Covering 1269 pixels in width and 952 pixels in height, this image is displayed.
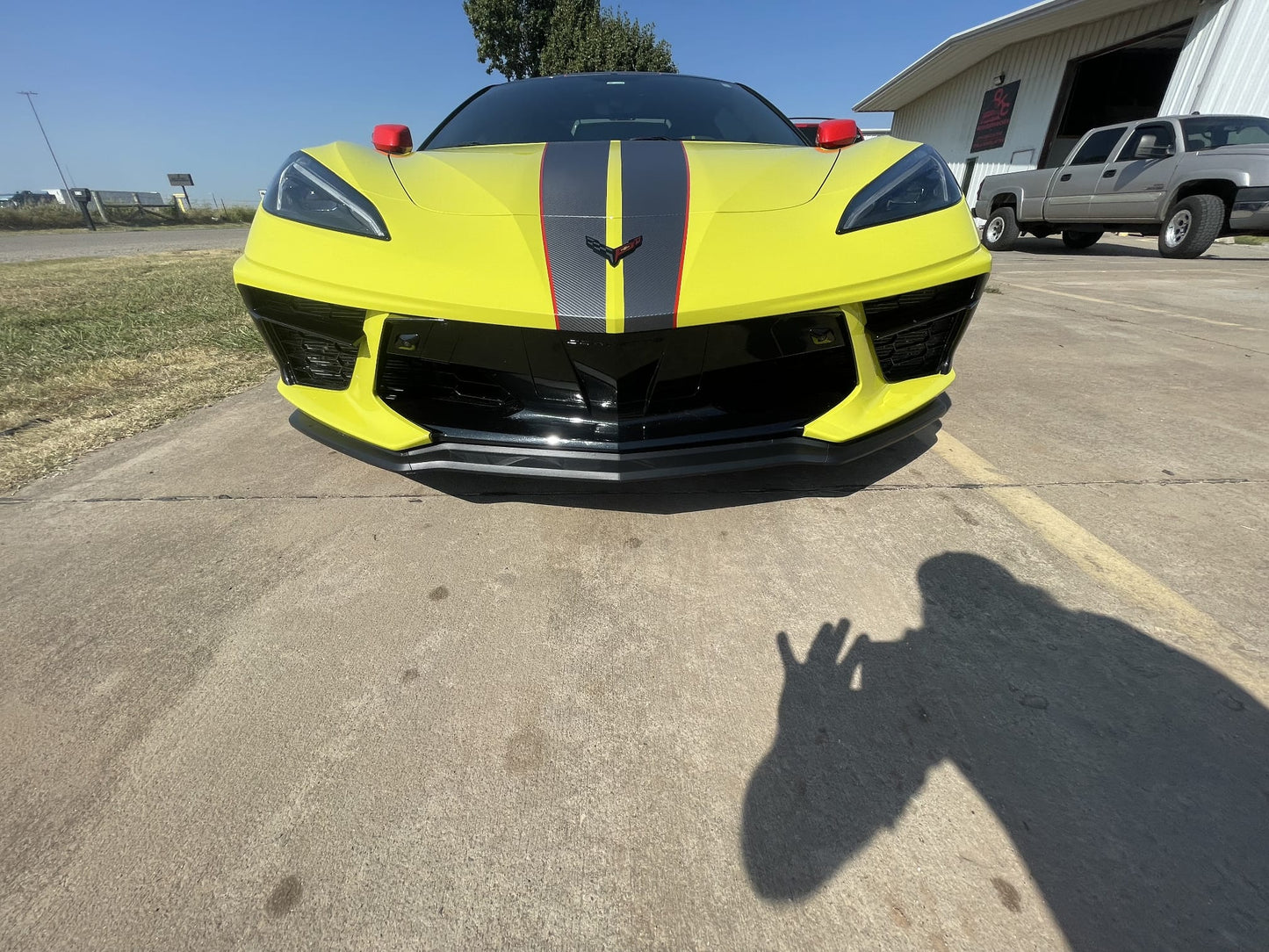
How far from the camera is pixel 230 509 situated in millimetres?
1804

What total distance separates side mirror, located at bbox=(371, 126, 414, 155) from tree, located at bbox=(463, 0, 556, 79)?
1048 inches

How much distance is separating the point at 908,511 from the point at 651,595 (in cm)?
86

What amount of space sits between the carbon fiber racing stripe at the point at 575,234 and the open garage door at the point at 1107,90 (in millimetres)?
17632

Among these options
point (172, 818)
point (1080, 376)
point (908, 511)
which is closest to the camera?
point (172, 818)

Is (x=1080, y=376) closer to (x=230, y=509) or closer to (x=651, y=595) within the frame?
(x=651, y=595)

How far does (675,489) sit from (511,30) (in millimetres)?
28530

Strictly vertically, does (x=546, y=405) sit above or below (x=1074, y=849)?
above

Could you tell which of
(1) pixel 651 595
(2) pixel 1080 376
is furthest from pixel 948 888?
(2) pixel 1080 376

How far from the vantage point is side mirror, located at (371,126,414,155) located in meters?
1.93

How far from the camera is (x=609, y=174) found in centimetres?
157

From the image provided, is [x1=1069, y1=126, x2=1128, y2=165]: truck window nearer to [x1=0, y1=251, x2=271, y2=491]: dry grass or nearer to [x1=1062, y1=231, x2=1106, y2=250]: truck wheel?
[x1=1062, y1=231, x2=1106, y2=250]: truck wheel

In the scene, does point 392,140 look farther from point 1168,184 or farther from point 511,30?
point 511,30

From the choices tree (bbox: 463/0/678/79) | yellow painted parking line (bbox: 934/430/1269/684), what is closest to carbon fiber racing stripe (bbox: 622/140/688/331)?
yellow painted parking line (bbox: 934/430/1269/684)

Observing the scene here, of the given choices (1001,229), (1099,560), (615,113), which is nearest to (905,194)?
(1099,560)
